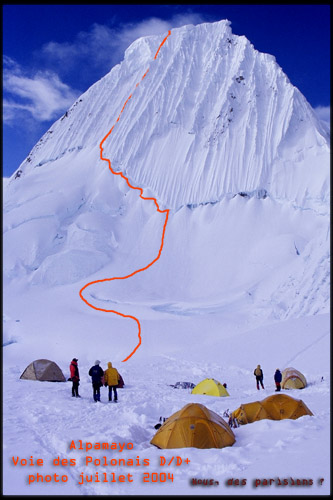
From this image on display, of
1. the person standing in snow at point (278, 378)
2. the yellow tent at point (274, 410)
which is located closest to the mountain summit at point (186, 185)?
the person standing in snow at point (278, 378)

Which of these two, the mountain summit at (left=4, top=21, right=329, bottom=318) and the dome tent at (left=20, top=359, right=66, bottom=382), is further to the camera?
the mountain summit at (left=4, top=21, right=329, bottom=318)

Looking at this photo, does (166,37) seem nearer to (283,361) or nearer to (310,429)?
(283,361)

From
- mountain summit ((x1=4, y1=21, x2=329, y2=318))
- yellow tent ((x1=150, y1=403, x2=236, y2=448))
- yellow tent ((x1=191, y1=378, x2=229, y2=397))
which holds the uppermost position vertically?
mountain summit ((x1=4, y1=21, x2=329, y2=318))

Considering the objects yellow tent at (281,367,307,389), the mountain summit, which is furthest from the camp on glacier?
yellow tent at (281,367,307,389)

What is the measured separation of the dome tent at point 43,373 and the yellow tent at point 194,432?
Answer: 33.7 feet

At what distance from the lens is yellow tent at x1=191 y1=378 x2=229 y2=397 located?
15.2m

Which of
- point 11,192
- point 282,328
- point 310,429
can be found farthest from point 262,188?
point 310,429

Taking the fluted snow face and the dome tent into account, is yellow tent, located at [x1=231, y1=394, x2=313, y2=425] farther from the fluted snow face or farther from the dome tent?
the fluted snow face

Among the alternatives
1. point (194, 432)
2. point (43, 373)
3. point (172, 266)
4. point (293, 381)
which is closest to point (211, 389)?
point (293, 381)

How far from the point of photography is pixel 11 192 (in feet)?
174

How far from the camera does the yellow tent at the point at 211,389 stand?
15234 mm

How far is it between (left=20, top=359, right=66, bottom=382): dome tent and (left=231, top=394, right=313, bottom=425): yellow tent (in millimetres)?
9715

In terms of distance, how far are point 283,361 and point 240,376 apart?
2797mm

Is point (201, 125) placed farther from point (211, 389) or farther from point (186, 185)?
point (211, 389)
